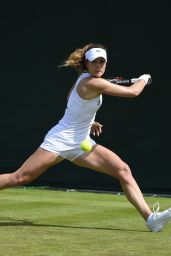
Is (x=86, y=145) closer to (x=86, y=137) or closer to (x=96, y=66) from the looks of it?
(x=86, y=137)

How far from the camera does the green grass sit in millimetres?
6074

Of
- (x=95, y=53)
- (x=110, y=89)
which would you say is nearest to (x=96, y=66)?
(x=95, y=53)

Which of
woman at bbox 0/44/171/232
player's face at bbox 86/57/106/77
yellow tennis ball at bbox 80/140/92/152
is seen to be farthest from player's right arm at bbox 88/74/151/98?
yellow tennis ball at bbox 80/140/92/152

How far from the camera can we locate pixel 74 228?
729 cm

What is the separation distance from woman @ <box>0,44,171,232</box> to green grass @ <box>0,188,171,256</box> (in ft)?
1.21

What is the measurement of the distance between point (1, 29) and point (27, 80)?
0.88 metres

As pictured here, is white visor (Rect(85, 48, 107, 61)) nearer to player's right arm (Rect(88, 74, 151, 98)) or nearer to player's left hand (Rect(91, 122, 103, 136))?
player's right arm (Rect(88, 74, 151, 98))

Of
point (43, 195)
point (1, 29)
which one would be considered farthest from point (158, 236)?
point (1, 29)

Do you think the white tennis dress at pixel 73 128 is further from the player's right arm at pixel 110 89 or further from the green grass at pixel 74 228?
the green grass at pixel 74 228

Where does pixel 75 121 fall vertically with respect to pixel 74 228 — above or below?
above

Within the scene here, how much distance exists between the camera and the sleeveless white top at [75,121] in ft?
23.3

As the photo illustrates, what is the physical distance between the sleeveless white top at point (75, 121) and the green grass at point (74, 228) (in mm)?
796

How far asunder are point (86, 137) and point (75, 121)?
0.19 meters

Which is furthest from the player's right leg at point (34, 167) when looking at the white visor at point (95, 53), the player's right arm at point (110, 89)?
the white visor at point (95, 53)
